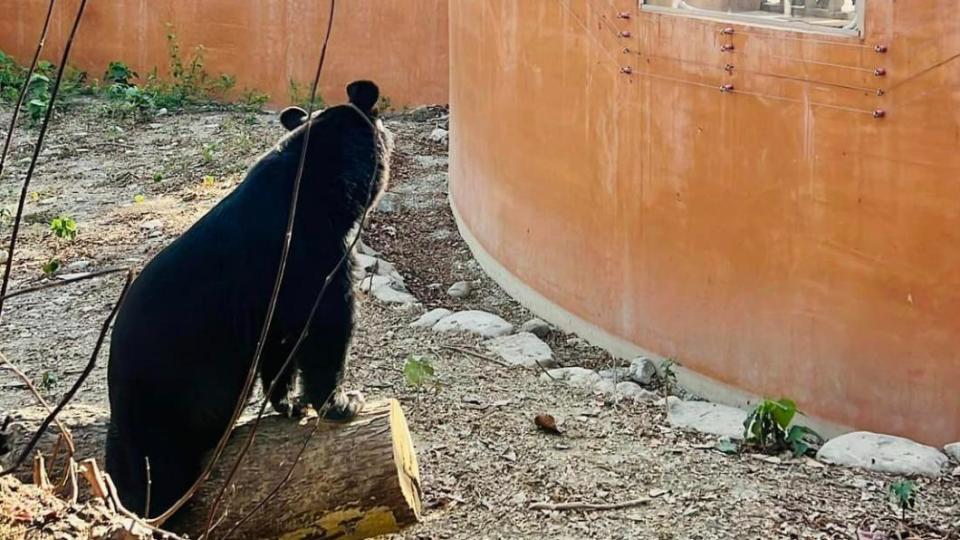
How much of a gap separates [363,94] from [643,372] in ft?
7.62

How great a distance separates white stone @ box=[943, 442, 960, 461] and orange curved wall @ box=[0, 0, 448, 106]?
9.09 meters

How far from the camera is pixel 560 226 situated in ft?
25.3

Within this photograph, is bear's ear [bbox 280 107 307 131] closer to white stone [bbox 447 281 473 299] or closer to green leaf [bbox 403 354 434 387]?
green leaf [bbox 403 354 434 387]

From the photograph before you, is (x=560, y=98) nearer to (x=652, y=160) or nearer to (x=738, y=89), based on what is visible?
(x=652, y=160)

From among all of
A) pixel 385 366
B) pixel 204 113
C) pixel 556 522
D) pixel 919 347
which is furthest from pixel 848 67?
pixel 204 113

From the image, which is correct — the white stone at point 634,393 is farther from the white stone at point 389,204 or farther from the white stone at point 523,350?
the white stone at point 389,204

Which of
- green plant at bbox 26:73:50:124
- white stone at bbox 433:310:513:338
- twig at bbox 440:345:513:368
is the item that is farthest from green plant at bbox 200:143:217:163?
twig at bbox 440:345:513:368

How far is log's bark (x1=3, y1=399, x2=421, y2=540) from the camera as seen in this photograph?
4.28 m

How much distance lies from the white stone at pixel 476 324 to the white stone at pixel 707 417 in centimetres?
151

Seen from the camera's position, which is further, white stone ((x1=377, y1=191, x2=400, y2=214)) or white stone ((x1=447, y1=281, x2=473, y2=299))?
white stone ((x1=377, y1=191, x2=400, y2=214))

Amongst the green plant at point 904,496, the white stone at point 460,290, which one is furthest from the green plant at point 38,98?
the green plant at point 904,496

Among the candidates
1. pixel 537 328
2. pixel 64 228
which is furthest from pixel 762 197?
pixel 64 228

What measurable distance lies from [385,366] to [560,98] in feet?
6.51

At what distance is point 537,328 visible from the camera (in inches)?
307
